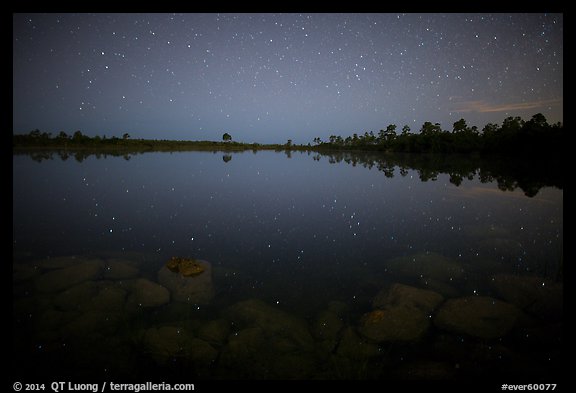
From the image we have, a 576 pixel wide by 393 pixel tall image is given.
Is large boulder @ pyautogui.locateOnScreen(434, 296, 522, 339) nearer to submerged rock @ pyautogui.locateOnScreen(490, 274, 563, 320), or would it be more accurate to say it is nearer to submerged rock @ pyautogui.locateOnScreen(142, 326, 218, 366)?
submerged rock @ pyautogui.locateOnScreen(490, 274, 563, 320)

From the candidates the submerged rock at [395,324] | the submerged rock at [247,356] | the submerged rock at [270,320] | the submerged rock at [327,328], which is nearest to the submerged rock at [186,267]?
the submerged rock at [270,320]

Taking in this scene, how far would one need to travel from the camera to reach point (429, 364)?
16.3ft

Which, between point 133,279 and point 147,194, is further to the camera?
point 147,194

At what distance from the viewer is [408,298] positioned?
274 inches

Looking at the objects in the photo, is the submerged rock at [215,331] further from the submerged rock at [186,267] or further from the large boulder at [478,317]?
the large boulder at [478,317]

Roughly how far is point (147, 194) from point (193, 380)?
17.8 metres

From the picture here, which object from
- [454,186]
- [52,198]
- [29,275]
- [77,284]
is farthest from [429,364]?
[454,186]

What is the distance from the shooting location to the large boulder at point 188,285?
7.08 meters

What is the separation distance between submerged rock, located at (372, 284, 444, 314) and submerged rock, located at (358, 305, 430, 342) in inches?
7.3

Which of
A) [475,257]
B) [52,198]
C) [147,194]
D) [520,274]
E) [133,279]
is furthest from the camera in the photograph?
[147,194]

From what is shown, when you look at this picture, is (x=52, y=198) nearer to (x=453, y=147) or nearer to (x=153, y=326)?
(x=153, y=326)

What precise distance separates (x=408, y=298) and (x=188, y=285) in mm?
5294

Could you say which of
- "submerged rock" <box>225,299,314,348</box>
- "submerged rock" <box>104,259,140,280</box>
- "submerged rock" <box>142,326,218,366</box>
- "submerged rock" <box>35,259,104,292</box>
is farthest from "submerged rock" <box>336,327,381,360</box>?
"submerged rock" <box>35,259,104,292</box>
